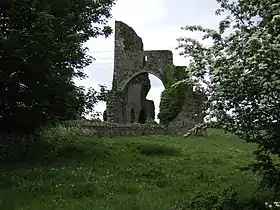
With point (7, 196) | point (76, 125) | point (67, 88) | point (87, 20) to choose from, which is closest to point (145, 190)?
point (7, 196)

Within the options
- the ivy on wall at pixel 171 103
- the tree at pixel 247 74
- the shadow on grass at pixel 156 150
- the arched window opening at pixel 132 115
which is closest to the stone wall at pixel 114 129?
the ivy on wall at pixel 171 103

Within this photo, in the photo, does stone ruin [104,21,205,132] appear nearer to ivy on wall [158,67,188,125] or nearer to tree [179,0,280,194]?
ivy on wall [158,67,188,125]

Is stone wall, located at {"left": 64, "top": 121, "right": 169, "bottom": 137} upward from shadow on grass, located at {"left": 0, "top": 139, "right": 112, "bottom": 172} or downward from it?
upward

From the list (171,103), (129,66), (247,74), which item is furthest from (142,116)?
(247,74)

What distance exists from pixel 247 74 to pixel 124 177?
25.3 ft

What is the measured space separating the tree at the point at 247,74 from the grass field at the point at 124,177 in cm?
201

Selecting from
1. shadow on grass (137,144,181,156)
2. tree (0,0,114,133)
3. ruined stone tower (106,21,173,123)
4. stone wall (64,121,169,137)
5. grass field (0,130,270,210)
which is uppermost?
ruined stone tower (106,21,173,123)

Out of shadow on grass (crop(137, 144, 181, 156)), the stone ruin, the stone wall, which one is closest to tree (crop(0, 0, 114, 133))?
shadow on grass (crop(137, 144, 181, 156))

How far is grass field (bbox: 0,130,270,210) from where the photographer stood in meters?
12.4

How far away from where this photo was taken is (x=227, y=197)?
1209cm

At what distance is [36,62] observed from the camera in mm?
16594

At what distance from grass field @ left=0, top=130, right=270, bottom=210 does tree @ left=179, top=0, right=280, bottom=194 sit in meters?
2.01

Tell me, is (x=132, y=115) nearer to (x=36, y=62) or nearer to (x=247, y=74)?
(x=36, y=62)

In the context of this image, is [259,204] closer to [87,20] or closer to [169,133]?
[87,20]
